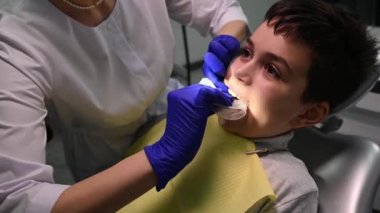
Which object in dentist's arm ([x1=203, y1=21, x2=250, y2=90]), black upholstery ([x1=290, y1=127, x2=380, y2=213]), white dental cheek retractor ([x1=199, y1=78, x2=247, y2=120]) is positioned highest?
dentist's arm ([x1=203, y1=21, x2=250, y2=90])

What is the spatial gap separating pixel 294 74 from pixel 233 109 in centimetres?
17

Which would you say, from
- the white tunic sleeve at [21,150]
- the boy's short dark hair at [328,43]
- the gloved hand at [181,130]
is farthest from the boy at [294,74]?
the white tunic sleeve at [21,150]

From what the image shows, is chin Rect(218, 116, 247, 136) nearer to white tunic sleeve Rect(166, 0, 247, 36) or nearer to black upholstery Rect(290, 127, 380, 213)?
black upholstery Rect(290, 127, 380, 213)

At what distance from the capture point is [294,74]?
0.96m

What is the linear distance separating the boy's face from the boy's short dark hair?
0.02 metres

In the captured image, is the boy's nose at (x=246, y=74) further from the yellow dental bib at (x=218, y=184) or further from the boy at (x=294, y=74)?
the yellow dental bib at (x=218, y=184)

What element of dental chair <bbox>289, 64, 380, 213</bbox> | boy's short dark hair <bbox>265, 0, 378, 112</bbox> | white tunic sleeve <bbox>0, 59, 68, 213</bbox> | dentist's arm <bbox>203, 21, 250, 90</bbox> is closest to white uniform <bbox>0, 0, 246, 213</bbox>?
white tunic sleeve <bbox>0, 59, 68, 213</bbox>

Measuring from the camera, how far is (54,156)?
2.25 m

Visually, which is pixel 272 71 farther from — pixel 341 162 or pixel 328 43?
pixel 341 162

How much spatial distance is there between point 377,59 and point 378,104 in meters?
0.82

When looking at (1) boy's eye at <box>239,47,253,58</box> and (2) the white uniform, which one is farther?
(1) boy's eye at <box>239,47,253,58</box>

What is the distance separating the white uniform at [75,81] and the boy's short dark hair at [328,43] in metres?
0.32

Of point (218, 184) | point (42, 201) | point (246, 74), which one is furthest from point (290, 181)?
point (42, 201)

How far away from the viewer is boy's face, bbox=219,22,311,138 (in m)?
0.96
